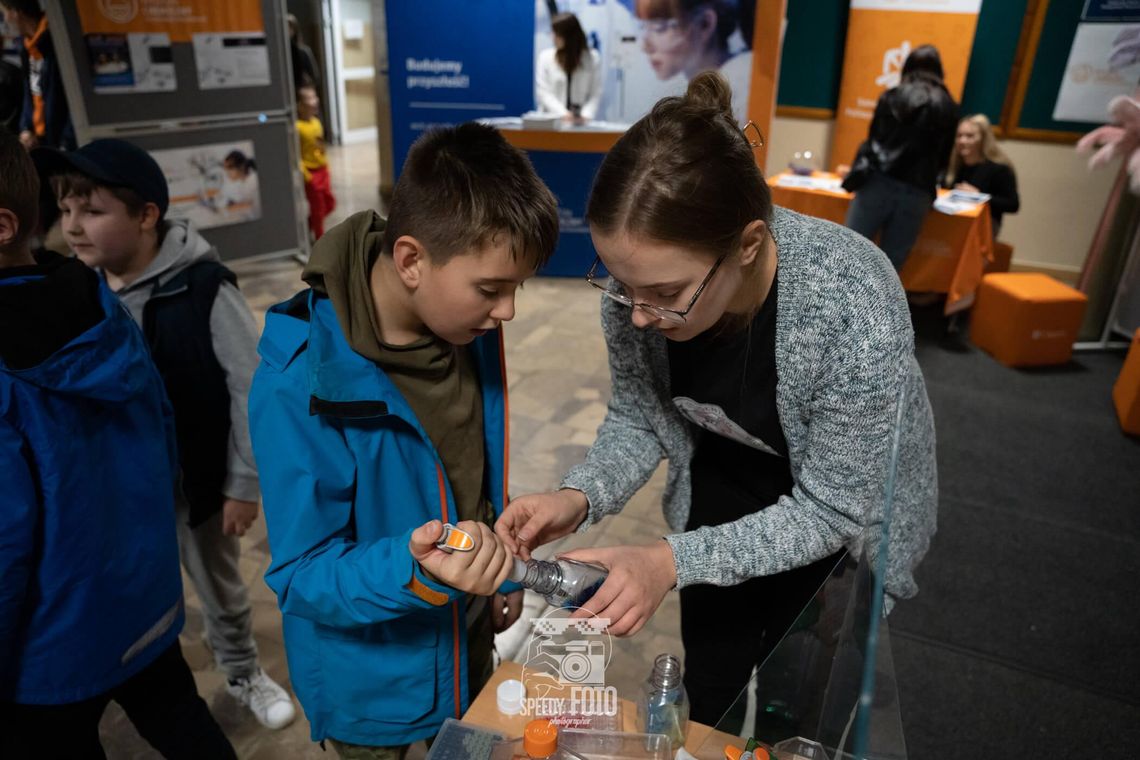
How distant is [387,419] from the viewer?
1139 mm

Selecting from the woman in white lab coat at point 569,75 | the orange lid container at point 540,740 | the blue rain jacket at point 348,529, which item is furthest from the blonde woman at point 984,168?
the orange lid container at point 540,740

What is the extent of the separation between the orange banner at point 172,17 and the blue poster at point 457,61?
1196 mm

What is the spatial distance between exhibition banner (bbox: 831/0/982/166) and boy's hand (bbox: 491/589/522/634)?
522 centimetres

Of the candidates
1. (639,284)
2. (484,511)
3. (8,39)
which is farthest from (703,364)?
(8,39)

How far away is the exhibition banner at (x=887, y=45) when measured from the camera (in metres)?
5.49

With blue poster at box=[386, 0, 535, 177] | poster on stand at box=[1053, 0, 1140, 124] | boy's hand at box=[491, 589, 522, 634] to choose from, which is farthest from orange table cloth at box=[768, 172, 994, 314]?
boy's hand at box=[491, 589, 522, 634]

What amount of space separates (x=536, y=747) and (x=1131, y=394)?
12.9 ft

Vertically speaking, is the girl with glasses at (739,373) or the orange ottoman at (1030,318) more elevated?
the girl with glasses at (739,373)

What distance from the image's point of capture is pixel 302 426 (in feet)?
3.52

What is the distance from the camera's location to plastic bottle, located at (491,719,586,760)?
3.24 ft

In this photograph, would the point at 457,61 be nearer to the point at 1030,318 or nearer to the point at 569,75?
the point at 569,75

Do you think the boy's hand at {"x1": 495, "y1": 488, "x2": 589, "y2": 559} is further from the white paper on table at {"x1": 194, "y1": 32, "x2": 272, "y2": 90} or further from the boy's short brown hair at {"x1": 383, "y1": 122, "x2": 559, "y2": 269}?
the white paper on table at {"x1": 194, "y1": 32, "x2": 272, "y2": 90}

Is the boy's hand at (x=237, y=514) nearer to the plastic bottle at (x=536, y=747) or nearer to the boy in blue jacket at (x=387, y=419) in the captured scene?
the boy in blue jacket at (x=387, y=419)

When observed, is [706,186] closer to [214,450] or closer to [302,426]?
[302,426]
